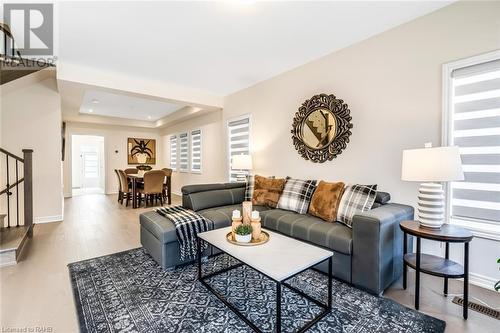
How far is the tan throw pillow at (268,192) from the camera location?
326 centimetres

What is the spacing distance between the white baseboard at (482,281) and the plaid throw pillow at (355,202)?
1063 mm

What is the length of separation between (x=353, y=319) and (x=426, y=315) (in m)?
0.57

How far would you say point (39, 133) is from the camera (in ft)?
13.5

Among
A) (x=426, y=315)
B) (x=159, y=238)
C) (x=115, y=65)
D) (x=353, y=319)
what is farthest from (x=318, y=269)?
(x=115, y=65)

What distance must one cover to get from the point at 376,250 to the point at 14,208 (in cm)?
542

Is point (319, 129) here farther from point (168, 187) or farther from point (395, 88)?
point (168, 187)

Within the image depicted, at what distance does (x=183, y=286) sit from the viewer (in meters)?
Answer: 2.09

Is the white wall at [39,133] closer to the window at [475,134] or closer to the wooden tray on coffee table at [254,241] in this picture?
the wooden tray on coffee table at [254,241]

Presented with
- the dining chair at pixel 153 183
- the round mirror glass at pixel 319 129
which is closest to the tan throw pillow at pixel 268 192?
the round mirror glass at pixel 319 129

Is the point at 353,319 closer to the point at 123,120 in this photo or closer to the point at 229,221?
the point at 229,221

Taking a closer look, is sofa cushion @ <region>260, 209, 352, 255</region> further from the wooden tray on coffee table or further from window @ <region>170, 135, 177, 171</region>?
window @ <region>170, 135, 177, 171</region>

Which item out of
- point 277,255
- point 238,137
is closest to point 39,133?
point 238,137

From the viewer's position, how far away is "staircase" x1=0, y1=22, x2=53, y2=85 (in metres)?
2.91

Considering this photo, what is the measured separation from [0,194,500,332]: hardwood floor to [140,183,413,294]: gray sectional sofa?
29 centimetres
